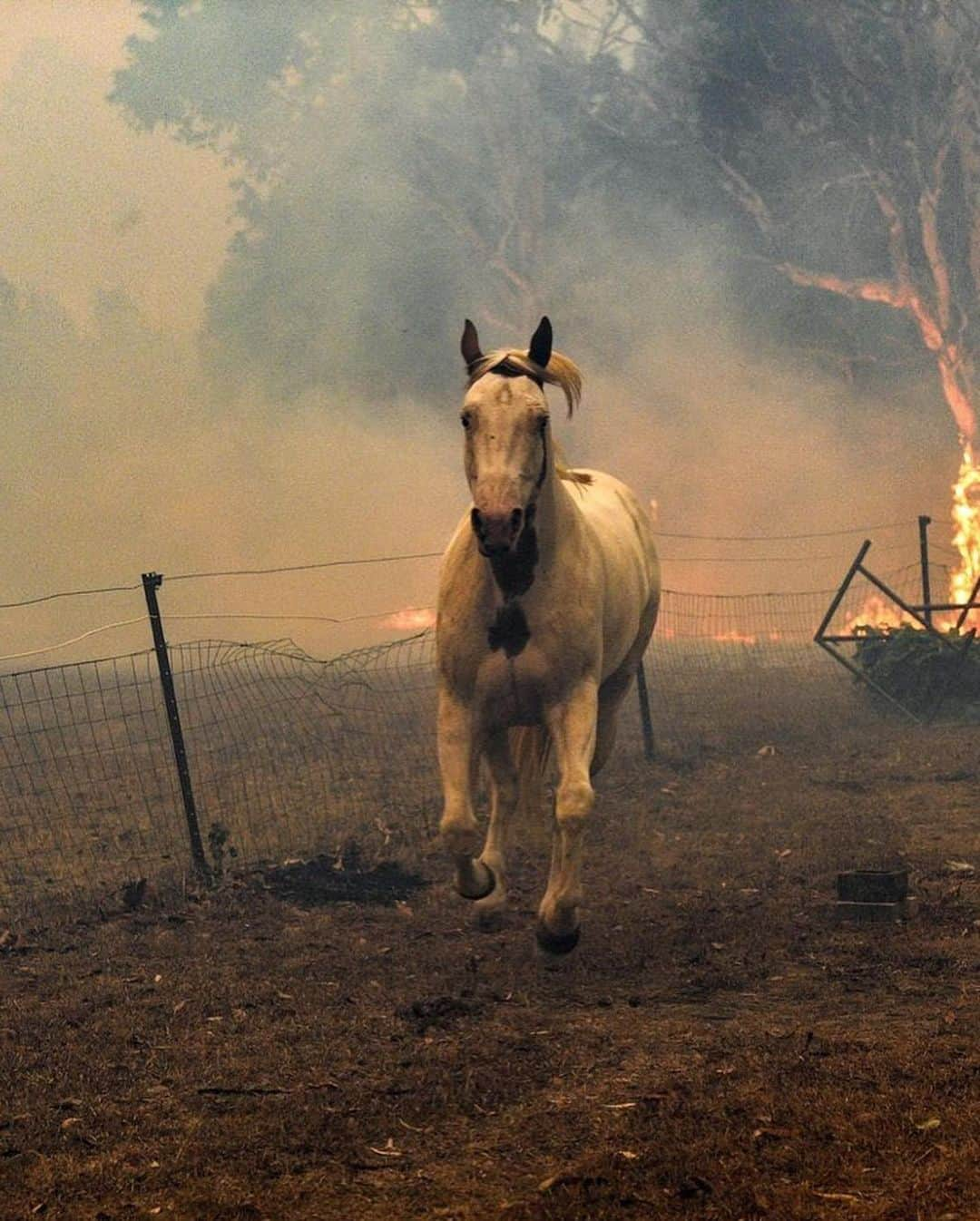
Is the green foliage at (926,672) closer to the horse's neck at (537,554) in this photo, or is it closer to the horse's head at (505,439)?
the horse's neck at (537,554)

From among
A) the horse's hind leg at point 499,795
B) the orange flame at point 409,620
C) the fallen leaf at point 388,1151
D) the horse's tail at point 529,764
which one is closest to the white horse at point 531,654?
the horse's hind leg at point 499,795

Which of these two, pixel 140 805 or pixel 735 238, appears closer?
pixel 140 805

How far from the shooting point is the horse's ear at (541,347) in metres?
7.11

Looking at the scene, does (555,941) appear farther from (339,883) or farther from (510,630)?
(339,883)

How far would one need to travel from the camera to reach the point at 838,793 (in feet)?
41.3

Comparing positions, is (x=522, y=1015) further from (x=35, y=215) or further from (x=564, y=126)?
(x=35, y=215)

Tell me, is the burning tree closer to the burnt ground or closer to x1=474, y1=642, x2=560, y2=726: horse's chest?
the burnt ground

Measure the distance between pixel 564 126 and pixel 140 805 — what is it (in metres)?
23.2

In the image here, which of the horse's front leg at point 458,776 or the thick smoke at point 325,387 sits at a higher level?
the thick smoke at point 325,387

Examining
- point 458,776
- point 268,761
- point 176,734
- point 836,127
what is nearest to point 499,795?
point 458,776

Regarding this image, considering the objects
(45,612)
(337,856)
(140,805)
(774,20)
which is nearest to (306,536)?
(45,612)

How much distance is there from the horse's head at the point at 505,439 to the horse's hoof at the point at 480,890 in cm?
191

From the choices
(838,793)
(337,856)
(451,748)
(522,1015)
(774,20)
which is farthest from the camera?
(774,20)

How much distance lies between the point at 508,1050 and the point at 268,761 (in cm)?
904
